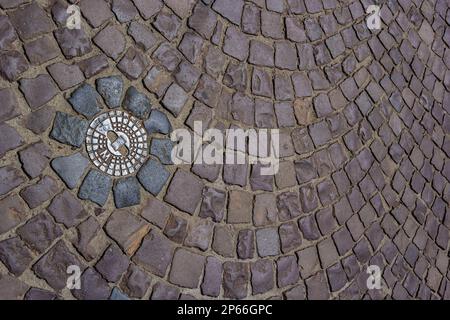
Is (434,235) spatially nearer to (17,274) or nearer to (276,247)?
(276,247)

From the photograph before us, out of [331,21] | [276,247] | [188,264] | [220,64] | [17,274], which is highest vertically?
[331,21]

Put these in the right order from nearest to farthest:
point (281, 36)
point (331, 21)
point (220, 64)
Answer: point (220, 64) < point (281, 36) < point (331, 21)

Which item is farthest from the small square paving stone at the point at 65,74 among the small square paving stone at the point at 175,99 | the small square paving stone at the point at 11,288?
the small square paving stone at the point at 11,288

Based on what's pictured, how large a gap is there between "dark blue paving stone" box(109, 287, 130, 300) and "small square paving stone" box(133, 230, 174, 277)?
164mm

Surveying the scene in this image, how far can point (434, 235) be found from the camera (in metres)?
4.29

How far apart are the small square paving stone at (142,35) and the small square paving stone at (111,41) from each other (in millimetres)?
67

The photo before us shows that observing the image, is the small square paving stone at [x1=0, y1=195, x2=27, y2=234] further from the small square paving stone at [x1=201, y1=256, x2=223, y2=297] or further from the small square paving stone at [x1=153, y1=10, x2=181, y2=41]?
the small square paving stone at [x1=153, y1=10, x2=181, y2=41]

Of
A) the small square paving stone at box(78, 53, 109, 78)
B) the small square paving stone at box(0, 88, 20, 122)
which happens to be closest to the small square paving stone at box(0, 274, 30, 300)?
the small square paving stone at box(0, 88, 20, 122)

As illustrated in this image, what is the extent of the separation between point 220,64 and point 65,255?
4.42 ft

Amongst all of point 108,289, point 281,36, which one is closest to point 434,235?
point 281,36

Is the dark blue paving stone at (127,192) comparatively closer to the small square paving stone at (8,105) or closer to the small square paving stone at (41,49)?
the small square paving stone at (8,105)

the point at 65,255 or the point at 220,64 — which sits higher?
the point at 220,64

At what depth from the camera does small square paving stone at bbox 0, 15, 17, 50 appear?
106 inches

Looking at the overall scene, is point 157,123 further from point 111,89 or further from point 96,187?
point 96,187
